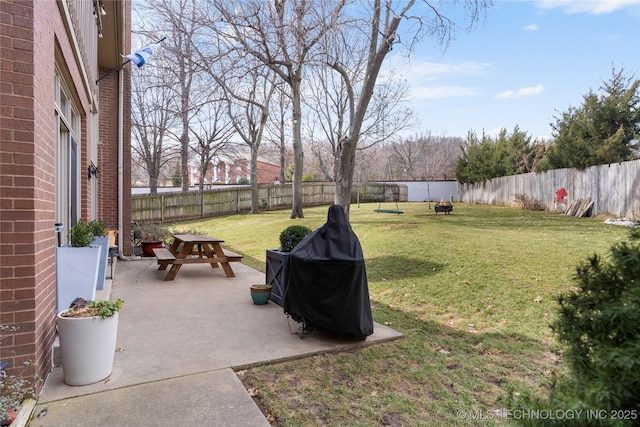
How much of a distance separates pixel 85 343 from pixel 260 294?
2.64 metres

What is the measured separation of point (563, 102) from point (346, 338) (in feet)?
62.2

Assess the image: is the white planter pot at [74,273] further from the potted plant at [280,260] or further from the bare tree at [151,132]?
the bare tree at [151,132]

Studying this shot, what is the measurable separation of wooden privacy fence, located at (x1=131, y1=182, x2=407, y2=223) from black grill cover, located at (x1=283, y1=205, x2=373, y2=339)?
59.1 ft

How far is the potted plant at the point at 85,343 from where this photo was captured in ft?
9.35

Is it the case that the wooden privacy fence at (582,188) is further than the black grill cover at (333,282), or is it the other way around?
the wooden privacy fence at (582,188)

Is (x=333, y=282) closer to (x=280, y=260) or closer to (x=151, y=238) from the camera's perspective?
(x=280, y=260)

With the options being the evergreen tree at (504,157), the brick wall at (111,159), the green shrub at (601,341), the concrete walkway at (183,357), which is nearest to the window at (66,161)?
the concrete walkway at (183,357)

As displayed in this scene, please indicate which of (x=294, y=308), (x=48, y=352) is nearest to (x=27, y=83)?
(x=48, y=352)

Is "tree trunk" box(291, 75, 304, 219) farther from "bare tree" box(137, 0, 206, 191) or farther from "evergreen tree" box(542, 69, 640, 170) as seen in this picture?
"evergreen tree" box(542, 69, 640, 170)

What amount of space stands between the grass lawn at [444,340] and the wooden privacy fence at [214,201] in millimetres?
13909

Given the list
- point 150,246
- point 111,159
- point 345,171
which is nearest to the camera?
point 111,159

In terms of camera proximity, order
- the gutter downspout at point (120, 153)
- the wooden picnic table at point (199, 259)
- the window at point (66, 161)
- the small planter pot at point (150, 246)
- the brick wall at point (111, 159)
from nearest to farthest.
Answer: the window at point (66, 161)
the wooden picnic table at point (199, 259)
the gutter downspout at point (120, 153)
the brick wall at point (111, 159)
the small planter pot at point (150, 246)

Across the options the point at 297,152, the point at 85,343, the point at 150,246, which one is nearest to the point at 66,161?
the point at 85,343

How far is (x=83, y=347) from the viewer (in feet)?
9.45
